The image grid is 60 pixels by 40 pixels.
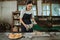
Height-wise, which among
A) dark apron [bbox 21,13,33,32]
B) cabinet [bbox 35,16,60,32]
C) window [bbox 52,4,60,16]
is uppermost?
window [bbox 52,4,60,16]

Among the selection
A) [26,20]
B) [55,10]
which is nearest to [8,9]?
[55,10]

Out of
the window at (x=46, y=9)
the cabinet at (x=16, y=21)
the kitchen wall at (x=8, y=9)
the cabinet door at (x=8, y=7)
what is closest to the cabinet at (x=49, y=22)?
the window at (x=46, y=9)

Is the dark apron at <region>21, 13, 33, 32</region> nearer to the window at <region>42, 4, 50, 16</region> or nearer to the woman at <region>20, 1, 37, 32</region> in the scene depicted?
the woman at <region>20, 1, 37, 32</region>

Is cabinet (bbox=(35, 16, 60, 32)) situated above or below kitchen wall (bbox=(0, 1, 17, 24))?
below

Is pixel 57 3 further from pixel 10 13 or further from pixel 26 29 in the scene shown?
pixel 26 29

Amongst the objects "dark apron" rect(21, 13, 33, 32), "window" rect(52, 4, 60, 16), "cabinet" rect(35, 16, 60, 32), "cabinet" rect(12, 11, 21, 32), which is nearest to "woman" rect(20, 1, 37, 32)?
"dark apron" rect(21, 13, 33, 32)

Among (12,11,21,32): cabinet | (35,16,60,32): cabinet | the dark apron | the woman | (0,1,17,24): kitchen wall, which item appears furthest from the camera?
(0,1,17,24): kitchen wall

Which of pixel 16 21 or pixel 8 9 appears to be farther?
pixel 8 9

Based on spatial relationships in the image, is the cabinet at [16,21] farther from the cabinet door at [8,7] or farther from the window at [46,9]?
the window at [46,9]

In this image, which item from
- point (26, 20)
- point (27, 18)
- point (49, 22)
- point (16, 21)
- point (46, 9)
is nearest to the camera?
point (27, 18)

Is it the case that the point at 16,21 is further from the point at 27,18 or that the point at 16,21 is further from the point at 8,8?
the point at 27,18

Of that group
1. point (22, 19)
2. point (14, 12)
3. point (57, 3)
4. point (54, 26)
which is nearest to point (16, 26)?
point (14, 12)

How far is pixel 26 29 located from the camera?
332 centimetres

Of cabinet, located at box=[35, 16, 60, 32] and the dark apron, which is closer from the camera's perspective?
the dark apron
